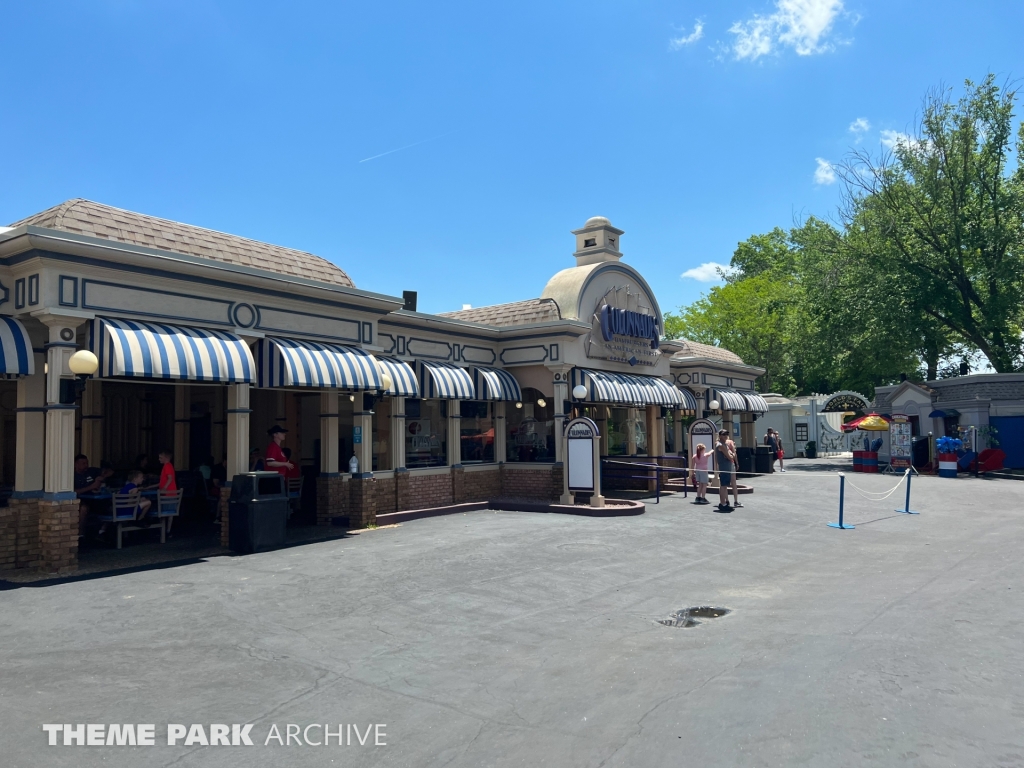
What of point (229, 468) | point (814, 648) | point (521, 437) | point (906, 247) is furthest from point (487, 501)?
point (906, 247)

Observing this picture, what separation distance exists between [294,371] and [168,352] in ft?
7.13

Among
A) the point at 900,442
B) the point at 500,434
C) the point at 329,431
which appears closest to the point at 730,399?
the point at 900,442

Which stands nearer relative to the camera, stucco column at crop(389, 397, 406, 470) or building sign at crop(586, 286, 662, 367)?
stucco column at crop(389, 397, 406, 470)

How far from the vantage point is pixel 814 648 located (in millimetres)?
6797

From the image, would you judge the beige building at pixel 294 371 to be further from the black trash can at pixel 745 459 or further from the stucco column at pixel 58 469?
the black trash can at pixel 745 459

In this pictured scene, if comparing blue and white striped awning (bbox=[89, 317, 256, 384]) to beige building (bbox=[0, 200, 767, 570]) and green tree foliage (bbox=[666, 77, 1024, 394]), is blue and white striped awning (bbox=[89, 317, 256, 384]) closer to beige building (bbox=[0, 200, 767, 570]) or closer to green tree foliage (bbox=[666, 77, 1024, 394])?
beige building (bbox=[0, 200, 767, 570])

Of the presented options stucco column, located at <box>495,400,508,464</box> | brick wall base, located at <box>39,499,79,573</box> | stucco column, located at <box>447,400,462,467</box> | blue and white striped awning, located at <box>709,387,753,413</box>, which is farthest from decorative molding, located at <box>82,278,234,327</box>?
blue and white striped awning, located at <box>709,387,753,413</box>

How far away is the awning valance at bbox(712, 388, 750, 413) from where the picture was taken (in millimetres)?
26578

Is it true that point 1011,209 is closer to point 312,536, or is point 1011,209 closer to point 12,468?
point 312,536

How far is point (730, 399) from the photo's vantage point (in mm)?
27094

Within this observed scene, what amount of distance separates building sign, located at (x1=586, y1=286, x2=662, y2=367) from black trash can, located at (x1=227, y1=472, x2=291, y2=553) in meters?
9.59

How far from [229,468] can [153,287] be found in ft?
10.1

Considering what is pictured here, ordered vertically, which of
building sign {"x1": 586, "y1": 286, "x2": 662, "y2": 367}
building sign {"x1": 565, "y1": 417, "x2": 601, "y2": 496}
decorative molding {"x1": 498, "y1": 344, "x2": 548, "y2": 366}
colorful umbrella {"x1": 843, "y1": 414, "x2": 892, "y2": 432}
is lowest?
building sign {"x1": 565, "y1": 417, "x2": 601, "y2": 496}

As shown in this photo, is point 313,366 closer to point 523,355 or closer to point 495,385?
point 495,385
